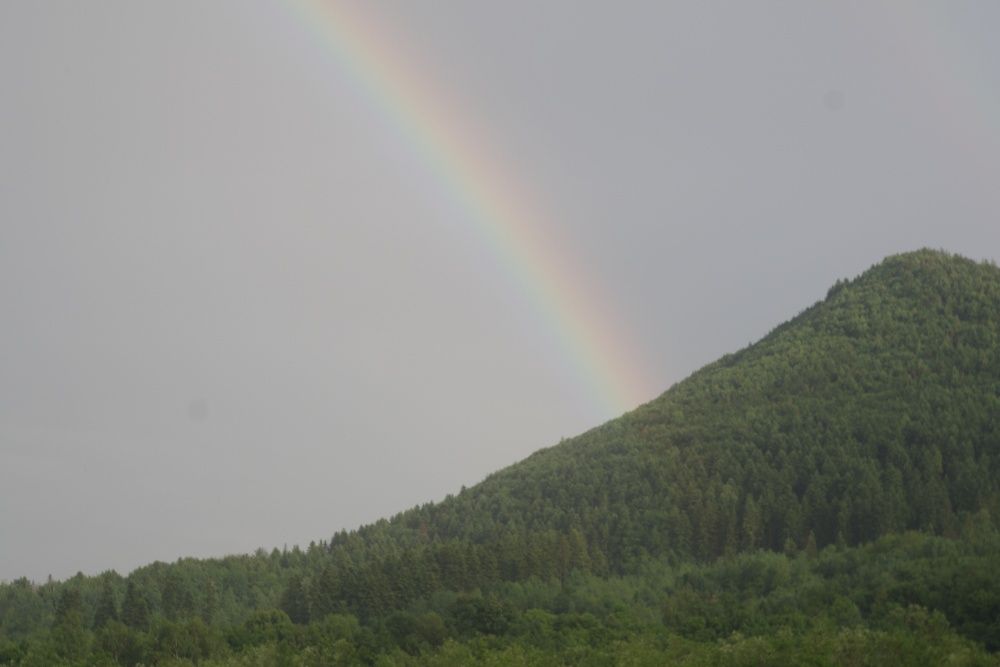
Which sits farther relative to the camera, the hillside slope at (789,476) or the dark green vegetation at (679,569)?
the hillside slope at (789,476)

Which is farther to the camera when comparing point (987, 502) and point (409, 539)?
point (409, 539)

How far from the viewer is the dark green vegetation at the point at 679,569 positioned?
102 meters

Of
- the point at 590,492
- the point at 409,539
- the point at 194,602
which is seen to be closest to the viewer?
the point at 194,602

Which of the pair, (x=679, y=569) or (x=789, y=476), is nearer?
(x=679, y=569)

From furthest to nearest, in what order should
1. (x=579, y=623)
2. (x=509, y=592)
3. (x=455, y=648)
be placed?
(x=509, y=592) → (x=579, y=623) → (x=455, y=648)

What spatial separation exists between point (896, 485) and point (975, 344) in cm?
5970

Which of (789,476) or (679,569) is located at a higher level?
(789,476)

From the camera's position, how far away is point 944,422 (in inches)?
6531

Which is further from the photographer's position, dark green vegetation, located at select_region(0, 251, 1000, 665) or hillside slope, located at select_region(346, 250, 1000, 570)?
hillside slope, located at select_region(346, 250, 1000, 570)

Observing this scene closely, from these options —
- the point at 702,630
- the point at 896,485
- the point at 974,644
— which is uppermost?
the point at 896,485

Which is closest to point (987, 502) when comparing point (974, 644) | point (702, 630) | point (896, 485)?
point (896, 485)

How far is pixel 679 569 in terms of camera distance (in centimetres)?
14450

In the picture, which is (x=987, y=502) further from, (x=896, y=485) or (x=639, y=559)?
(x=639, y=559)

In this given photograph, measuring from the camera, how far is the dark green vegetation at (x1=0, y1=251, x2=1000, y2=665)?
10150 centimetres
